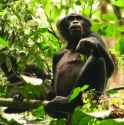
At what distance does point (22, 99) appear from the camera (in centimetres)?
256

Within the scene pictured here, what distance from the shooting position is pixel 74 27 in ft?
13.9

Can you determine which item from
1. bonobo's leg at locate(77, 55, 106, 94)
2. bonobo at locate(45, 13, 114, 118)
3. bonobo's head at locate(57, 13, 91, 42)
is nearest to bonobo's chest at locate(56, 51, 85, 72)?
bonobo at locate(45, 13, 114, 118)

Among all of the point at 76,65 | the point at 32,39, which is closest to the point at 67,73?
the point at 76,65

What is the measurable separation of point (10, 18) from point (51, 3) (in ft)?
4.87

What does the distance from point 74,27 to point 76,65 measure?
15.3 inches

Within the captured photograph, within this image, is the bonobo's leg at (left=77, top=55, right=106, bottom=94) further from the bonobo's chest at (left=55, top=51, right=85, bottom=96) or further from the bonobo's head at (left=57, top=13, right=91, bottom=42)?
the bonobo's head at (left=57, top=13, right=91, bottom=42)

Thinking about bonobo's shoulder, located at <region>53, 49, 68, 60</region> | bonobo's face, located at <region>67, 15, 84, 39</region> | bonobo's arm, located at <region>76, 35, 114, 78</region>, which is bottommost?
bonobo's shoulder, located at <region>53, 49, 68, 60</region>

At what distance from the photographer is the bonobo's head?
4.23 m

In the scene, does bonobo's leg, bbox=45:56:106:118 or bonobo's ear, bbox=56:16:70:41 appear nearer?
bonobo's leg, bbox=45:56:106:118

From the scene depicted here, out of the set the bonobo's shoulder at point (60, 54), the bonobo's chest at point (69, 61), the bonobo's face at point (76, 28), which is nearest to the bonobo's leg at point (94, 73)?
the bonobo's chest at point (69, 61)

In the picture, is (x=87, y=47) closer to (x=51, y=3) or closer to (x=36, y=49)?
(x=36, y=49)

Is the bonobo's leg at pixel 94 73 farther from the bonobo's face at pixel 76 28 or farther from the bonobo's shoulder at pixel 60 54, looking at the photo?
the bonobo's shoulder at pixel 60 54

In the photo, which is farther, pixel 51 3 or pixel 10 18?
pixel 51 3

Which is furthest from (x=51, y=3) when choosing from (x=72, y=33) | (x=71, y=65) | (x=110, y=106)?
(x=110, y=106)
